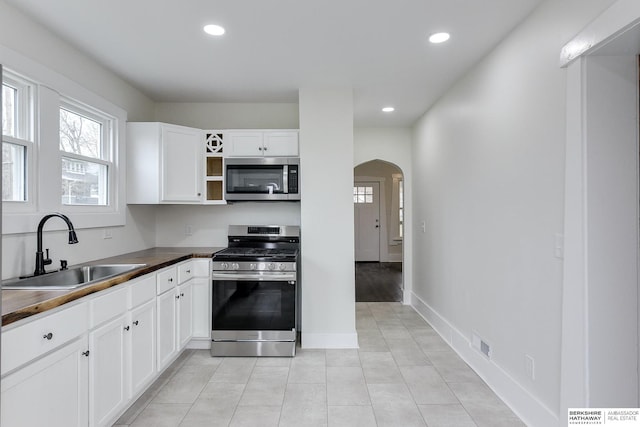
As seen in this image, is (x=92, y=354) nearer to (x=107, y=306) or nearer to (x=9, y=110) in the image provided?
(x=107, y=306)

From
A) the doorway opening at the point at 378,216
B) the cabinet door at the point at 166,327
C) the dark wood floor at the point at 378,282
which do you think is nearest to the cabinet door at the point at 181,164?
the cabinet door at the point at 166,327

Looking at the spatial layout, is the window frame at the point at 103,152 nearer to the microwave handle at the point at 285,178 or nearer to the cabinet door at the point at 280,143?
the cabinet door at the point at 280,143

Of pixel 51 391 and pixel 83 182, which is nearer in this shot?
pixel 51 391

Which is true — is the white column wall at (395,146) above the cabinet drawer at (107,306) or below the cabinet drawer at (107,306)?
above

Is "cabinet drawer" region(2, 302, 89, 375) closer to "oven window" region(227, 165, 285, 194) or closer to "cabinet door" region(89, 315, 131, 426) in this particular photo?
"cabinet door" region(89, 315, 131, 426)

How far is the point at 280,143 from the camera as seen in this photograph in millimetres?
3557

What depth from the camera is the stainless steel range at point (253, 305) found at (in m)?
3.14

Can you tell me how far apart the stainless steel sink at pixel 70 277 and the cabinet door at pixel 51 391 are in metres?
0.38

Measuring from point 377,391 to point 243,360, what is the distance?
4.00 feet

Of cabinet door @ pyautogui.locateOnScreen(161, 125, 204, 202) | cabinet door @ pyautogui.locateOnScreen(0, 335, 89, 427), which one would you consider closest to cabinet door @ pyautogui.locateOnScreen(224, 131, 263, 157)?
cabinet door @ pyautogui.locateOnScreen(161, 125, 204, 202)

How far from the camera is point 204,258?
10.7ft

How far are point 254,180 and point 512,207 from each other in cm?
228

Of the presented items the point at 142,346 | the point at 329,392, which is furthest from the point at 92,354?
the point at 329,392

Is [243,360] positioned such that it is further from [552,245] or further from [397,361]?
[552,245]
